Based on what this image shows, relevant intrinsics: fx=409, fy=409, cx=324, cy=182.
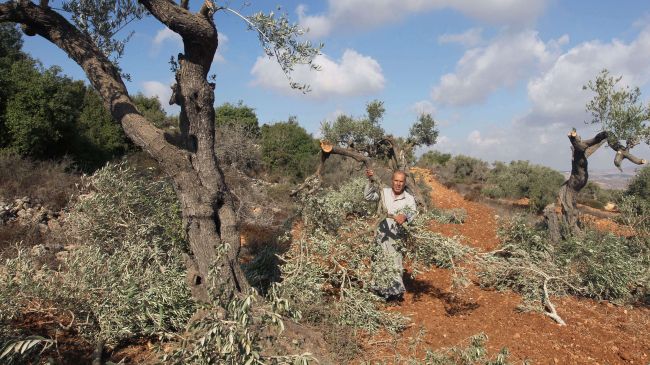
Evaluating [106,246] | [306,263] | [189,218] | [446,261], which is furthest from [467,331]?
[106,246]

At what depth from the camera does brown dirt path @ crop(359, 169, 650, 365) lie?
4617mm

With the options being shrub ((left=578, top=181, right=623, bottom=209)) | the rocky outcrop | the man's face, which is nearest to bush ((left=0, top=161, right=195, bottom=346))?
the man's face

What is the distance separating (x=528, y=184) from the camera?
20.8 m

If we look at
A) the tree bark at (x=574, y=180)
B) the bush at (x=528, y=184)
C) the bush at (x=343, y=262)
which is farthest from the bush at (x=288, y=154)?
the bush at (x=343, y=262)

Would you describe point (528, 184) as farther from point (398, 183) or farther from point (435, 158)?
point (398, 183)

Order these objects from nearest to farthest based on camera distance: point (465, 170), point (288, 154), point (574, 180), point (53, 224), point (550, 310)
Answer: point (550, 310) → point (53, 224) → point (574, 180) → point (288, 154) → point (465, 170)

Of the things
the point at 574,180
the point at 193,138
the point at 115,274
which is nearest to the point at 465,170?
the point at 574,180

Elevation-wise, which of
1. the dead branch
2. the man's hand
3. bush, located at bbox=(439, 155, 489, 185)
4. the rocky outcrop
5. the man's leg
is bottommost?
the dead branch

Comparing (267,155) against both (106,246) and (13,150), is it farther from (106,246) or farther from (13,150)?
(106,246)

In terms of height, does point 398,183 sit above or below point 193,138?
below

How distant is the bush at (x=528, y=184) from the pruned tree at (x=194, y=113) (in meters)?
15.9

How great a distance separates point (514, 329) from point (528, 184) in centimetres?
1751

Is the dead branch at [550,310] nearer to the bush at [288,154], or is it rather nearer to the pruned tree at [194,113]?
the pruned tree at [194,113]

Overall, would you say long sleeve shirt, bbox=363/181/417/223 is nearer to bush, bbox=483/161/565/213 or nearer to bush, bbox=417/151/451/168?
bush, bbox=483/161/565/213
